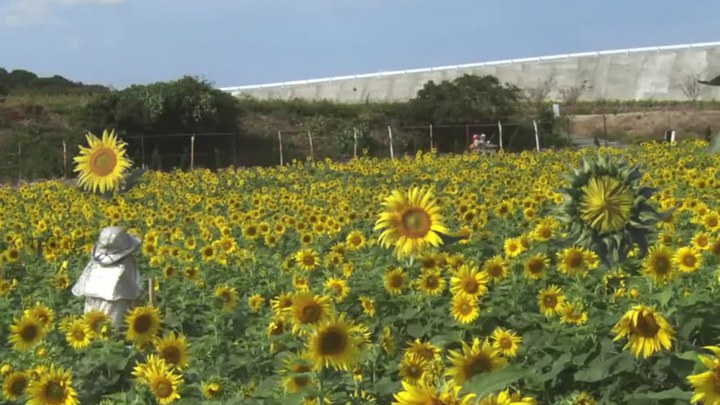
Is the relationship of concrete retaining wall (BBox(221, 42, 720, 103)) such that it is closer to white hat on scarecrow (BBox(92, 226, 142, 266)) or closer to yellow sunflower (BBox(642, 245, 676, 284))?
white hat on scarecrow (BBox(92, 226, 142, 266))

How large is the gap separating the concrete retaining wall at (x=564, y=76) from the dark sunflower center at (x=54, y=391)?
50.8m

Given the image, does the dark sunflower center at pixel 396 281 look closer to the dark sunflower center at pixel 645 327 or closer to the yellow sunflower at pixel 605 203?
the yellow sunflower at pixel 605 203

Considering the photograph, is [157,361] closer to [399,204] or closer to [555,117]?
[399,204]

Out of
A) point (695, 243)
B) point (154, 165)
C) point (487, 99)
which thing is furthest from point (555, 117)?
point (695, 243)

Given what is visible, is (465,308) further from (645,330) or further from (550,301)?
(645,330)

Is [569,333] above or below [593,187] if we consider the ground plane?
below

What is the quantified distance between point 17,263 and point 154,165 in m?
16.6

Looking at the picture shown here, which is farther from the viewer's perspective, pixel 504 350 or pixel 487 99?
pixel 487 99

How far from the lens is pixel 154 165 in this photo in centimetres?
2391

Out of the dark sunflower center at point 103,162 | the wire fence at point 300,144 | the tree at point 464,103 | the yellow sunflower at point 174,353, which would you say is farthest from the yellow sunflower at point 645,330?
the tree at point 464,103

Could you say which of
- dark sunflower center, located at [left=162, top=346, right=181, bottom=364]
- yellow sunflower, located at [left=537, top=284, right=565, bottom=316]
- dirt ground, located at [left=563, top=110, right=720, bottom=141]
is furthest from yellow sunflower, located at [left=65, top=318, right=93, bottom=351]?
dirt ground, located at [left=563, top=110, right=720, bottom=141]

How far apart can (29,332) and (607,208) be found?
217 cm

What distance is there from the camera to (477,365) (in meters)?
2.45

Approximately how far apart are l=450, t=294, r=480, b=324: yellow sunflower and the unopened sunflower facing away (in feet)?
2.88
